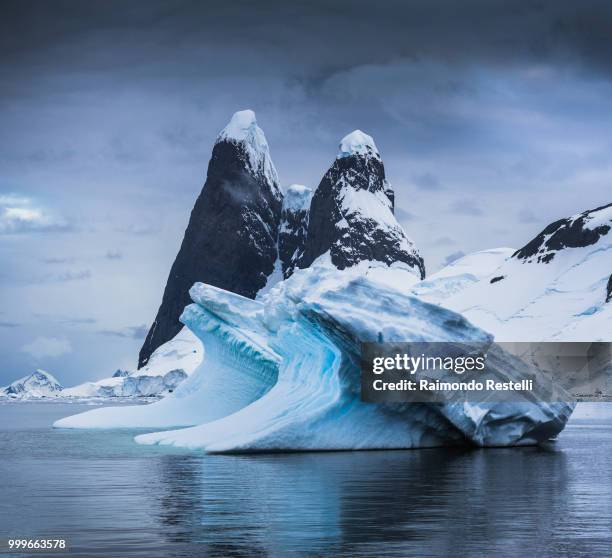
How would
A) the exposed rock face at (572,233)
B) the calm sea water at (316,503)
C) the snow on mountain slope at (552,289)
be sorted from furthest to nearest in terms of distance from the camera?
the exposed rock face at (572,233) < the snow on mountain slope at (552,289) < the calm sea water at (316,503)

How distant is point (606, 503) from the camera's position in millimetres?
20422

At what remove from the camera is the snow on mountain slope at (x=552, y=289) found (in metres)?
165

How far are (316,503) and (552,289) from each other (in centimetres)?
16726

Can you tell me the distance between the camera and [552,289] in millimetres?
182000

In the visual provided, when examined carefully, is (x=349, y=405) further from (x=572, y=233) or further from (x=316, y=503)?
(x=572, y=233)

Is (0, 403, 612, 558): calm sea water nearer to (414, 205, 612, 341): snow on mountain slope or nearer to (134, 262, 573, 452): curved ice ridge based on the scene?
(134, 262, 573, 452): curved ice ridge

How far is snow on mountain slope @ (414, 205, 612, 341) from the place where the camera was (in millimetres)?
165250

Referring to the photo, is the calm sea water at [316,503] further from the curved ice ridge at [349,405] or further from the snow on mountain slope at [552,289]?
the snow on mountain slope at [552,289]

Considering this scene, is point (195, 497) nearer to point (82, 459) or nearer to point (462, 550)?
point (462, 550)

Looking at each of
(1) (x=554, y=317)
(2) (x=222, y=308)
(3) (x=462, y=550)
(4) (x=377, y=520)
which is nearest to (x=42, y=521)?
(4) (x=377, y=520)

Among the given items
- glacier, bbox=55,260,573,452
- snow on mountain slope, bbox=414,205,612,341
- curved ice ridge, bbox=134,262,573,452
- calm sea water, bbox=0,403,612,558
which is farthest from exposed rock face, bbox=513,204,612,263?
calm sea water, bbox=0,403,612,558

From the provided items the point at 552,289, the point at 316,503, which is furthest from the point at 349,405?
the point at 552,289

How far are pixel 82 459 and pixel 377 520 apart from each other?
17.1 m

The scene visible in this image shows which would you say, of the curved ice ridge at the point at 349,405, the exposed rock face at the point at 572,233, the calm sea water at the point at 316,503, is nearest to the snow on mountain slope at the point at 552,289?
the exposed rock face at the point at 572,233
